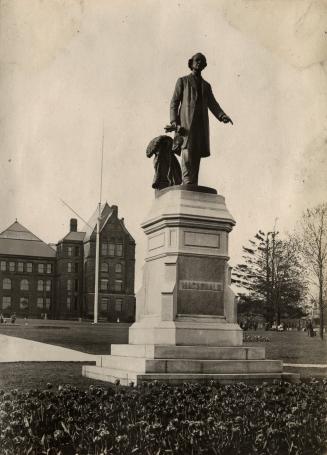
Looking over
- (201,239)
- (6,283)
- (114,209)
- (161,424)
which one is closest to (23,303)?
(6,283)

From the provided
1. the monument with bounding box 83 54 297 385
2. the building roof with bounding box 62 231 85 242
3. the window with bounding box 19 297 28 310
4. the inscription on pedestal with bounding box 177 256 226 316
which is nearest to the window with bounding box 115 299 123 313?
the building roof with bounding box 62 231 85 242

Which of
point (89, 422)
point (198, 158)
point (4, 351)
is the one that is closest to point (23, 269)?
point (4, 351)

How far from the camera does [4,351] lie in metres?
20.9

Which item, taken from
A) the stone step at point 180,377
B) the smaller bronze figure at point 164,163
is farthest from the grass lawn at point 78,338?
the stone step at point 180,377

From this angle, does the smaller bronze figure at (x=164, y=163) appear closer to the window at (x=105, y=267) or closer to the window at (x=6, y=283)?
the window at (x=105, y=267)

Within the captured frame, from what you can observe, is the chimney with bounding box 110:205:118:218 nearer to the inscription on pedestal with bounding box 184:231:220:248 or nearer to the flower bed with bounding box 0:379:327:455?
the inscription on pedestal with bounding box 184:231:220:248

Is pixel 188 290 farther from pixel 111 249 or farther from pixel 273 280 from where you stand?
pixel 111 249

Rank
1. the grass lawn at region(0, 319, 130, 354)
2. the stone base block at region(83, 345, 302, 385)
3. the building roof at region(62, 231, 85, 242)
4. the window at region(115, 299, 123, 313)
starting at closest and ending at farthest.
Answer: the stone base block at region(83, 345, 302, 385) < the grass lawn at region(0, 319, 130, 354) < the window at region(115, 299, 123, 313) < the building roof at region(62, 231, 85, 242)

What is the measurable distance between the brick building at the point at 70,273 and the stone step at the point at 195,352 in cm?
6214

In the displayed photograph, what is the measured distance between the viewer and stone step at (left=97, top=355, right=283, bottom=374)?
31.6 feet

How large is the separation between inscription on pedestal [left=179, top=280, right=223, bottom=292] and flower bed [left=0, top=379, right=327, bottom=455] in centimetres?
320

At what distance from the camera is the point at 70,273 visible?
74.8m

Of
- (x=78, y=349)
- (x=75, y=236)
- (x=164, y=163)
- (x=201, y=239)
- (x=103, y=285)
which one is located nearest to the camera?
(x=201, y=239)

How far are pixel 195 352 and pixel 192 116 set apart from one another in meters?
4.52
